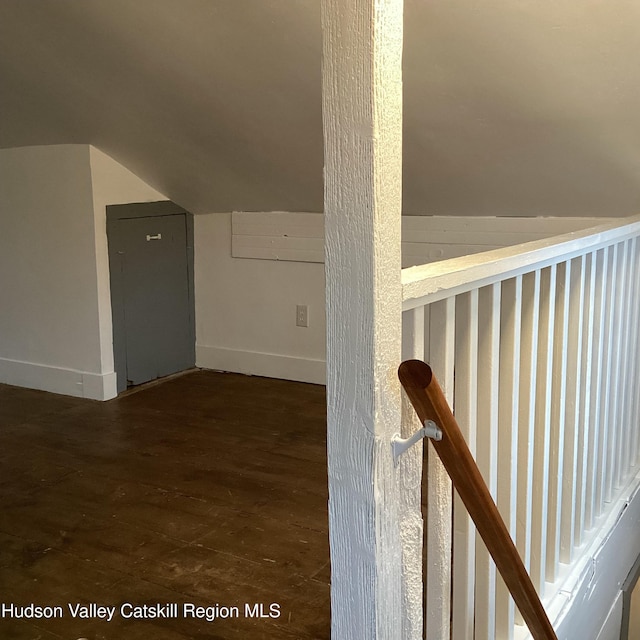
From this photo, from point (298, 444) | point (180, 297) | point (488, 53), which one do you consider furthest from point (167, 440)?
point (488, 53)

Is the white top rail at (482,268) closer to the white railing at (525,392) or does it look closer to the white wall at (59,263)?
the white railing at (525,392)

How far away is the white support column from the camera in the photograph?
0.99 m

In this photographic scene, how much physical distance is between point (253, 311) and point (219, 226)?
50 cm

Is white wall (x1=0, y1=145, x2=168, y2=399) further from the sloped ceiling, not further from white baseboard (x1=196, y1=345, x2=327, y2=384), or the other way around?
white baseboard (x1=196, y1=345, x2=327, y2=384)

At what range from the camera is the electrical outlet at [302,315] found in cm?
409

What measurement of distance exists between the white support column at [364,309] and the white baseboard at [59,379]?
2.95 meters

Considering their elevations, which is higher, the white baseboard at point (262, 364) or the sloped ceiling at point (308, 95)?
the sloped ceiling at point (308, 95)

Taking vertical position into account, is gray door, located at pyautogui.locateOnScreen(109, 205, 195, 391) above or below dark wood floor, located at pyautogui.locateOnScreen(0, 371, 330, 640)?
above

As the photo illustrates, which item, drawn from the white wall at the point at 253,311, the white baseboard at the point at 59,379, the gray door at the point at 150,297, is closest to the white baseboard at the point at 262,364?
the white wall at the point at 253,311

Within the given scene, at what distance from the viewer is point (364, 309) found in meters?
1.03

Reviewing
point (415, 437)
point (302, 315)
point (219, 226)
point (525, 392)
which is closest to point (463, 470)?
point (415, 437)

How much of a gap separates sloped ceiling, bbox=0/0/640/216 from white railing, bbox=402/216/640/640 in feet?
1.73

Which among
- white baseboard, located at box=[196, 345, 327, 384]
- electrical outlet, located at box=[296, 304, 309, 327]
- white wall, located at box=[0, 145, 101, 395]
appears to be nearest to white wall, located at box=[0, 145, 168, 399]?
white wall, located at box=[0, 145, 101, 395]

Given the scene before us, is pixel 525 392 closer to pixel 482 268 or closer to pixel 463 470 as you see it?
pixel 482 268
